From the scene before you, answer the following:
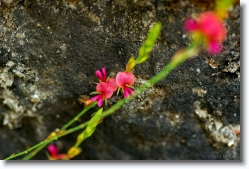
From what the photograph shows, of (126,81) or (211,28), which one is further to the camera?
(126,81)

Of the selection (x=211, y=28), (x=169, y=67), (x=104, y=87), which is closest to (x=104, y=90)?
(x=104, y=87)

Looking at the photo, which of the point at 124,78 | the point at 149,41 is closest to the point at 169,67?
the point at 149,41

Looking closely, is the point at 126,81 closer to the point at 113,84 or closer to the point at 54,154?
the point at 113,84

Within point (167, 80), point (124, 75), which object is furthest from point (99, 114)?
point (167, 80)

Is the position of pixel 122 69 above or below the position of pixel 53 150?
above

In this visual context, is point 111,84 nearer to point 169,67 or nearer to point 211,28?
point 169,67

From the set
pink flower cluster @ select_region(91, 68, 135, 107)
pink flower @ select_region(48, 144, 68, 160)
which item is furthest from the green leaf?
pink flower @ select_region(48, 144, 68, 160)

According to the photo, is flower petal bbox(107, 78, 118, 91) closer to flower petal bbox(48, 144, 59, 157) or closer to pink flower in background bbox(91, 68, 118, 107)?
pink flower in background bbox(91, 68, 118, 107)

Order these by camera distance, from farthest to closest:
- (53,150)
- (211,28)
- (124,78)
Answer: (53,150) < (124,78) < (211,28)

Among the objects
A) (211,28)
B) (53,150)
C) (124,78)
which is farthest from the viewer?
(53,150)
